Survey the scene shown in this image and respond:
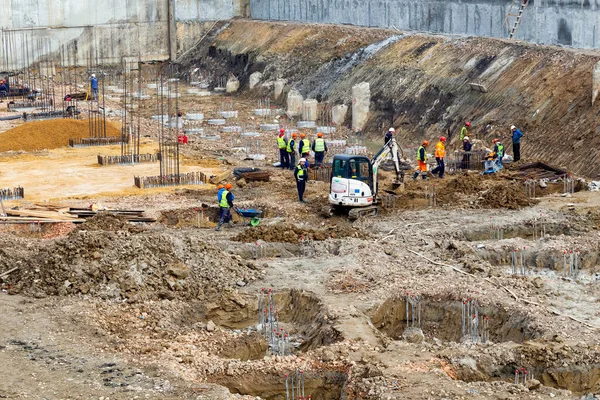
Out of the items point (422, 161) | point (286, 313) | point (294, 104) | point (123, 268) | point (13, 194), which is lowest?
point (286, 313)

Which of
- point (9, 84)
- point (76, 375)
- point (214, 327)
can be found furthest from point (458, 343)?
point (9, 84)

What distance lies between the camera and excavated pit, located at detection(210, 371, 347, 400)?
652 inches

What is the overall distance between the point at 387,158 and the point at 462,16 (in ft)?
53.3

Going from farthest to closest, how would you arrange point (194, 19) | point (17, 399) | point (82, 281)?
point (194, 19) < point (82, 281) < point (17, 399)

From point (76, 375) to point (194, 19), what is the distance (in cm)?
4506

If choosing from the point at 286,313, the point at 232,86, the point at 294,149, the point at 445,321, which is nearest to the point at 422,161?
the point at 294,149

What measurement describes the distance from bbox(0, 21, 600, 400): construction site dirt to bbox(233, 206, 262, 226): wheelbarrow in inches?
14.8

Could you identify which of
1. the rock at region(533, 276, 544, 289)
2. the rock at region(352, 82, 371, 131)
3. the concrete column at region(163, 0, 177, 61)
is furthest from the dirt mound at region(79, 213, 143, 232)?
the concrete column at region(163, 0, 177, 61)

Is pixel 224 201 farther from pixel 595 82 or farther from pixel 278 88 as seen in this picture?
pixel 278 88

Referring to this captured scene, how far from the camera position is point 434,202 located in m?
27.1

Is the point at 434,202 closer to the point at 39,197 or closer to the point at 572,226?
the point at 572,226

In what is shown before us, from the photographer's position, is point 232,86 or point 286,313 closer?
point 286,313

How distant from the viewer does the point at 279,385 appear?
16641mm

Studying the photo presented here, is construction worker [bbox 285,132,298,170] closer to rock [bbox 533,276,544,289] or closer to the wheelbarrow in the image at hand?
the wheelbarrow
